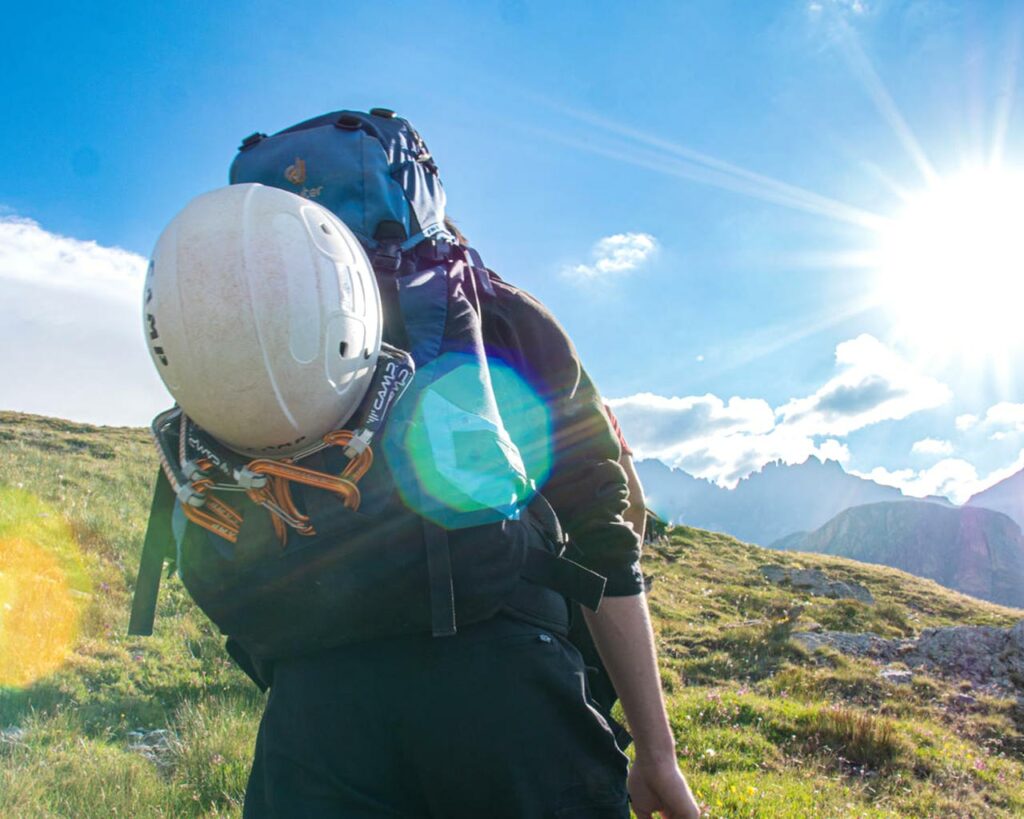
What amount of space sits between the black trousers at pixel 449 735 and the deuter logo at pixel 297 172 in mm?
1255

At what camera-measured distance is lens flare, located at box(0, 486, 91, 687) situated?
23.5 ft

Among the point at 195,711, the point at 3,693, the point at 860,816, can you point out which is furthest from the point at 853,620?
the point at 3,693

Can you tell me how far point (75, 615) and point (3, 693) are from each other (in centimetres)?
213

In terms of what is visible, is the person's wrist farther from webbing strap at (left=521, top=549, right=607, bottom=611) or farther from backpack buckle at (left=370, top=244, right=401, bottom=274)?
backpack buckle at (left=370, top=244, right=401, bottom=274)

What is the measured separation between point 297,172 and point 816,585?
23.9 metres

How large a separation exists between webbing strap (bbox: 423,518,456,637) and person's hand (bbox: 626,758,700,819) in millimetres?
895


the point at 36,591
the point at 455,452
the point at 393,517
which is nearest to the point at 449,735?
the point at 393,517

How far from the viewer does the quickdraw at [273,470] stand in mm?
1557

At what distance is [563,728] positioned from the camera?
1.68 m

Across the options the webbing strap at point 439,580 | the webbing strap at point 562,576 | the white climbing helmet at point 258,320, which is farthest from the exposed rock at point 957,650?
the white climbing helmet at point 258,320

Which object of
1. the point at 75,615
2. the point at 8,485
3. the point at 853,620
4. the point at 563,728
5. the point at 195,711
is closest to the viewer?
the point at 563,728

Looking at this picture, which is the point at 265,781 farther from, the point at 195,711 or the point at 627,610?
the point at 195,711

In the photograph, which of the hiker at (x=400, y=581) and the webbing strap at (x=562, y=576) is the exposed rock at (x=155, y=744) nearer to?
the hiker at (x=400, y=581)

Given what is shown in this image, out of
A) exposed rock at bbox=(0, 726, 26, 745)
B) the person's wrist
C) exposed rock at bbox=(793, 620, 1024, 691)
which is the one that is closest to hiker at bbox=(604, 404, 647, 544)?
the person's wrist
